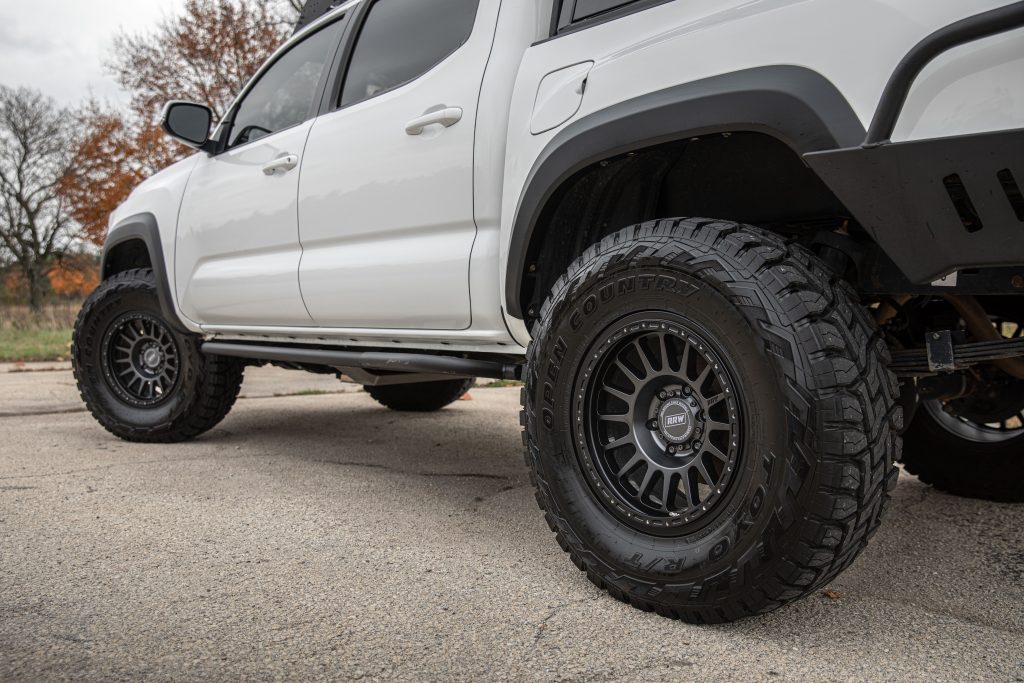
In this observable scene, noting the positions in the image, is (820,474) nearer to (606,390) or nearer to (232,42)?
(606,390)

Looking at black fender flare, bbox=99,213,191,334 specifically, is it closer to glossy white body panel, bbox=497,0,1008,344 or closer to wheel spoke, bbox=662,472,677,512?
glossy white body panel, bbox=497,0,1008,344

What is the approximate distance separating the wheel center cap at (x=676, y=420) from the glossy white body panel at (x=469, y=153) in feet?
2.24

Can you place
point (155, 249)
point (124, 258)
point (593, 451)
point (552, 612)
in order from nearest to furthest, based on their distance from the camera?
point (552, 612)
point (593, 451)
point (155, 249)
point (124, 258)

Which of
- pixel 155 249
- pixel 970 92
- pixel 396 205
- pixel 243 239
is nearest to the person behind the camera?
pixel 970 92

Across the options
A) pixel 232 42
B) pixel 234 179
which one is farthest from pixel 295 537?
pixel 232 42

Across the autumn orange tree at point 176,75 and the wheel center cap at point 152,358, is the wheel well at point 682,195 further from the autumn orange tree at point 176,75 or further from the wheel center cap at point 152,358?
the autumn orange tree at point 176,75

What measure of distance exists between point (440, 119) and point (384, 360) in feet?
3.11

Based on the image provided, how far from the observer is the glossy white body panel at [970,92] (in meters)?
1.54

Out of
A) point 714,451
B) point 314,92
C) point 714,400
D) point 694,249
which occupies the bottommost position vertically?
point 714,451

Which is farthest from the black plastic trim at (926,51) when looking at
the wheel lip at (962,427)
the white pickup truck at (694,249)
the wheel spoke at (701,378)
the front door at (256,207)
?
the front door at (256,207)

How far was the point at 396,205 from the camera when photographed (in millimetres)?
2998

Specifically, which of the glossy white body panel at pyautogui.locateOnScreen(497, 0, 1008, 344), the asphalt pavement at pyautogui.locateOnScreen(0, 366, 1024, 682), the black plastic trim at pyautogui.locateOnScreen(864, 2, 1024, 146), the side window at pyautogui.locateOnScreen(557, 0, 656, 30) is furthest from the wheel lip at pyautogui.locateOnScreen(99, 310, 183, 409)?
the black plastic trim at pyautogui.locateOnScreen(864, 2, 1024, 146)

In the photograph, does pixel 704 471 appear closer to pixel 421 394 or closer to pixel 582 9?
pixel 582 9

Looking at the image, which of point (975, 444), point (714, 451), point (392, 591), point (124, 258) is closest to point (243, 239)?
point (124, 258)
